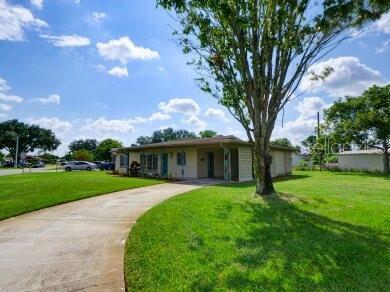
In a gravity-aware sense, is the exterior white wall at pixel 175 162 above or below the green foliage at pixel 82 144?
below

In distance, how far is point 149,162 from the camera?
31.5 metres

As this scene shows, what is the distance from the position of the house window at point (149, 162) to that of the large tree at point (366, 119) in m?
18.8

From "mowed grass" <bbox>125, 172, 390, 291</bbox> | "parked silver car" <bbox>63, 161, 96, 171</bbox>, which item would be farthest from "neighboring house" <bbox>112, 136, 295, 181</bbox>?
"parked silver car" <bbox>63, 161, 96, 171</bbox>

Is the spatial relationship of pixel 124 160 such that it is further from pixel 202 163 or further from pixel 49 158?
pixel 49 158

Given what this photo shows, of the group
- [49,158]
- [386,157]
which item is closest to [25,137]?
[49,158]

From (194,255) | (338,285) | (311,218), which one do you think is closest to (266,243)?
(194,255)

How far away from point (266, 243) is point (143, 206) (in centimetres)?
645

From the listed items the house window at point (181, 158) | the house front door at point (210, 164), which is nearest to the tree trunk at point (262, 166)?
the house window at point (181, 158)

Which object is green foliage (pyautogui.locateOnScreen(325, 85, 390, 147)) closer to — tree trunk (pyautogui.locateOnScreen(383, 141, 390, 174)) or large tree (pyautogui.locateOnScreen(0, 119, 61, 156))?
tree trunk (pyautogui.locateOnScreen(383, 141, 390, 174))

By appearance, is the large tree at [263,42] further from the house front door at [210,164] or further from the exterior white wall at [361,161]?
the exterior white wall at [361,161]

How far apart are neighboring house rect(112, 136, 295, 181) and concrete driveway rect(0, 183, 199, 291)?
43.2 ft

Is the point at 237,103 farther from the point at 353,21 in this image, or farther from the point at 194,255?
the point at 194,255

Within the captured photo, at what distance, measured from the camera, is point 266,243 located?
22.2 ft

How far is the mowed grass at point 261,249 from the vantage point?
4918 millimetres
